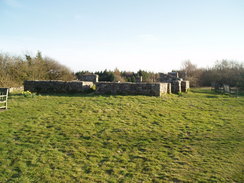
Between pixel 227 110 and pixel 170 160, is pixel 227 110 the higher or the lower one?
the higher one

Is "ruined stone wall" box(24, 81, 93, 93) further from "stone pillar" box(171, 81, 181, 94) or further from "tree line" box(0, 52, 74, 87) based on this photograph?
"stone pillar" box(171, 81, 181, 94)

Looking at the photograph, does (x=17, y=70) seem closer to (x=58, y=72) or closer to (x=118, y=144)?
(x=58, y=72)

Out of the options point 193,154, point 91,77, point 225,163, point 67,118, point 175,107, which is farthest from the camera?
point 91,77

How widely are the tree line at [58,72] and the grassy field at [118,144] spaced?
13.4 metres

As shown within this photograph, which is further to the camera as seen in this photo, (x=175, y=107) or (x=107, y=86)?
(x=107, y=86)

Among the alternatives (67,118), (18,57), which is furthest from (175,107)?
(18,57)

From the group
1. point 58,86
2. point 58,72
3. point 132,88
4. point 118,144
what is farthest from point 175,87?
point 58,72

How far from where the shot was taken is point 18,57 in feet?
76.5

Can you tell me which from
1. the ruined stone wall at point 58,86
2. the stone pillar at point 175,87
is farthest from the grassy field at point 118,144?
the stone pillar at point 175,87

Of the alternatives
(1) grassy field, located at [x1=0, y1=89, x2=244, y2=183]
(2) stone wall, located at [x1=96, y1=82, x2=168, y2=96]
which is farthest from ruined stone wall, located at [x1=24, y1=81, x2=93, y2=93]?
(1) grassy field, located at [x1=0, y1=89, x2=244, y2=183]

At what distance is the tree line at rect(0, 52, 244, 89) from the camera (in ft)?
69.8

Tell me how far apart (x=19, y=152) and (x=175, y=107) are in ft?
27.5

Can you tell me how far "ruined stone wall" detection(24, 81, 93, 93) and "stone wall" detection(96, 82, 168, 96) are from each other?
1269 mm

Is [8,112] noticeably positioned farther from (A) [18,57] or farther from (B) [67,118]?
(A) [18,57]
